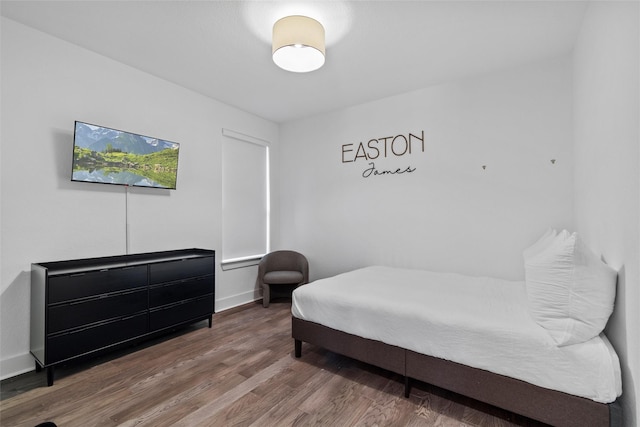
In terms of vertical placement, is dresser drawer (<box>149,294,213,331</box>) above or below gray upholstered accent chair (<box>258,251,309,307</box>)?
below

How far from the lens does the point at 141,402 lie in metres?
2.05

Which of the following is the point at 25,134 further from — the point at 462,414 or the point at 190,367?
the point at 462,414

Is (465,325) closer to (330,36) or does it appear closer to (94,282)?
(330,36)

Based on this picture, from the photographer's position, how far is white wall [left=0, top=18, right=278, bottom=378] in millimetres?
2383

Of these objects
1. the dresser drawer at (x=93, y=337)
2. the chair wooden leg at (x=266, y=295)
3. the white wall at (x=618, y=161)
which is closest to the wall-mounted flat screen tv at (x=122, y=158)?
the dresser drawer at (x=93, y=337)

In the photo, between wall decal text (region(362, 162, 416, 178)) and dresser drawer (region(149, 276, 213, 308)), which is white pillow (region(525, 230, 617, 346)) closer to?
wall decal text (region(362, 162, 416, 178))

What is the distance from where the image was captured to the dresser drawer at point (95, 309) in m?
2.28

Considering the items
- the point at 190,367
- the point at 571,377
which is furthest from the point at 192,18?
the point at 571,377

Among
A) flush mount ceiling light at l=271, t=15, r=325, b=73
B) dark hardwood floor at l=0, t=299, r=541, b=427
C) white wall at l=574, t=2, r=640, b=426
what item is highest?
flush mount ceiling light at l=271, t=15, r=325, b=73

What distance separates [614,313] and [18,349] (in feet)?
13.7

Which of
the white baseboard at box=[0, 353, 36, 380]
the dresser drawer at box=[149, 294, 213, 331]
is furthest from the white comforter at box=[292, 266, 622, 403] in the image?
the white baseboard at box=[0, 353, 36, 380]

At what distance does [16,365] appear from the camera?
2.39 metres

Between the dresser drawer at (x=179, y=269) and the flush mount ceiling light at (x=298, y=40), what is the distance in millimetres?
2200

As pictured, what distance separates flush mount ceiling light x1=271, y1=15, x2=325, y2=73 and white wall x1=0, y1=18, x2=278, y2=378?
179 cm
